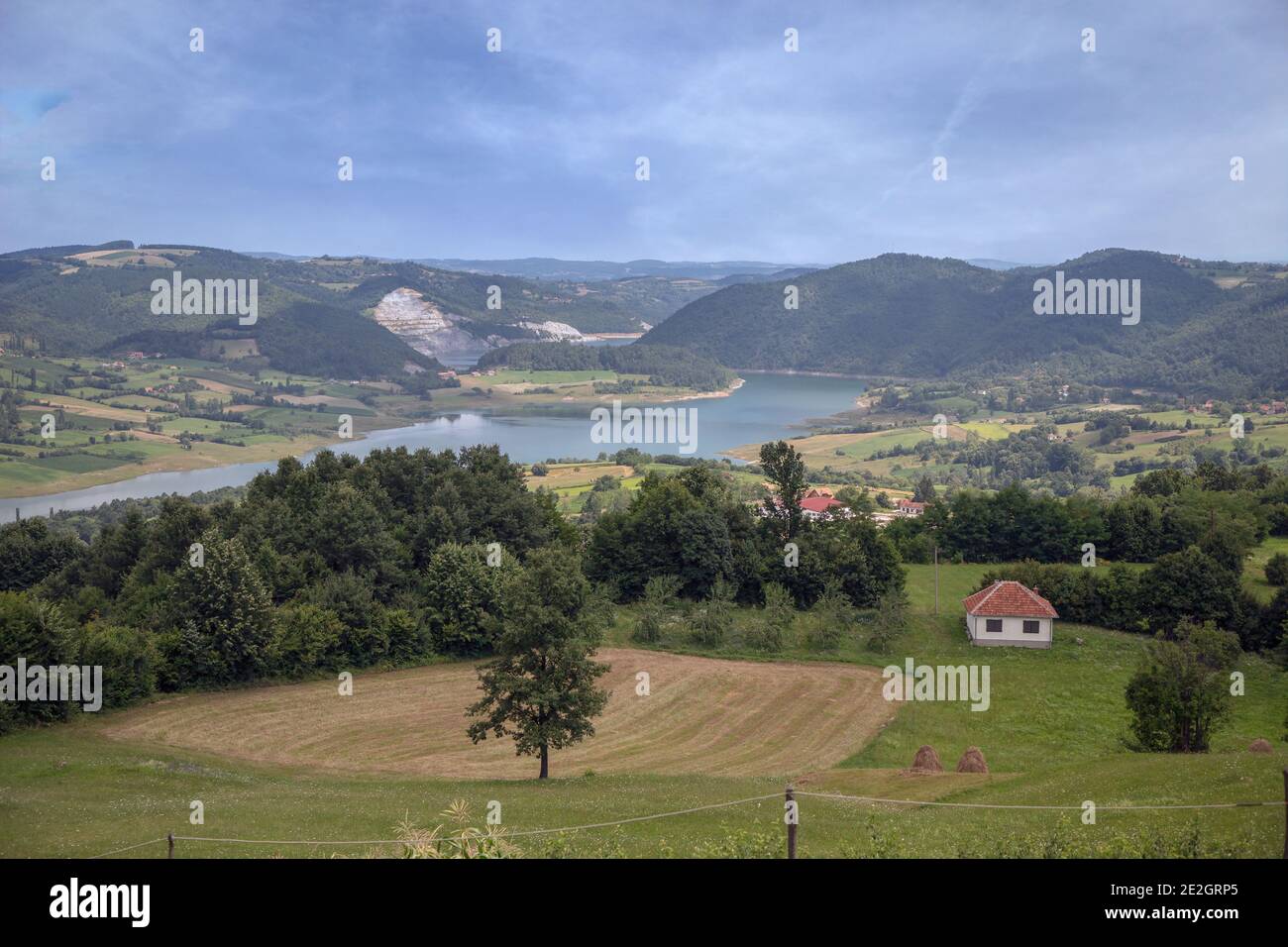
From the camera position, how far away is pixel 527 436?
123 meters

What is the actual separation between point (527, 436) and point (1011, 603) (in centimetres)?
9314

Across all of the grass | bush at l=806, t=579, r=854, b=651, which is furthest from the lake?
the grass

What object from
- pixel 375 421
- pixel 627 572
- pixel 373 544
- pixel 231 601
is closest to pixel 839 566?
pixel 627 572

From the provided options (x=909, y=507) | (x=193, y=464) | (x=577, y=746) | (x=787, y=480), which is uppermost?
(x=193, y=464)

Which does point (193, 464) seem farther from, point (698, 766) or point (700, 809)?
point (700, 809)

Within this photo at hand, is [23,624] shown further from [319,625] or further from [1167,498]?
[1167,498]

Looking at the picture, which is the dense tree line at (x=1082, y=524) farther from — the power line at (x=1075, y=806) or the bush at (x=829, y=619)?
the power line at (x=1075, y=806)

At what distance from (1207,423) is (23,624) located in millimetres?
115679

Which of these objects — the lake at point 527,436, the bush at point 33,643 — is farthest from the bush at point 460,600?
the lake at point 527,436

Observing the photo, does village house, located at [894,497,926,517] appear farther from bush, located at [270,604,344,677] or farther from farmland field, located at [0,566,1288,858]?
bush, located at [270,604,344,677]

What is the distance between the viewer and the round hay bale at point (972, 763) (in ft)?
69.6

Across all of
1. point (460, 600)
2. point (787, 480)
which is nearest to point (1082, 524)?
point (787, 480)

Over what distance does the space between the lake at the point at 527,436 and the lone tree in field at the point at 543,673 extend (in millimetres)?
53798

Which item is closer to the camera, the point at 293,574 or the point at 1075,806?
the point at 1075,806
